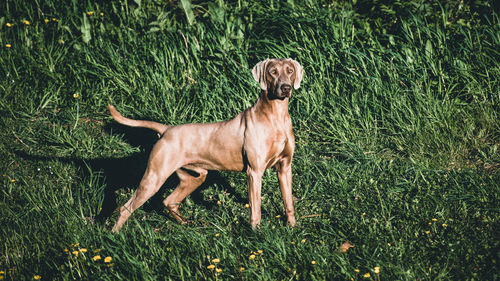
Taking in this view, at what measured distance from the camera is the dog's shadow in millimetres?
4629

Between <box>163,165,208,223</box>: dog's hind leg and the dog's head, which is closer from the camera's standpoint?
the dog's head

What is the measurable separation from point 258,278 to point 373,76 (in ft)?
10.0

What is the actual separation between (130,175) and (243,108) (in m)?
1.39

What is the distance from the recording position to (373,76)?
17.8 feet

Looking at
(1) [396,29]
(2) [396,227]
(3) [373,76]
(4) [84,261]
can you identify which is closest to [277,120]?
(2) [396,227]

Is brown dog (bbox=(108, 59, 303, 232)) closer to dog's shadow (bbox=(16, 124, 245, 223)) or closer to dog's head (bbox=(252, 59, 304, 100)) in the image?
dog's head (bbox=(252, 59, 304, 100))

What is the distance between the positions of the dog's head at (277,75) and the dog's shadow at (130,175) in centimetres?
127

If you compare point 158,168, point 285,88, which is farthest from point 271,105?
point 158,168

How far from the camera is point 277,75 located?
3740 mm

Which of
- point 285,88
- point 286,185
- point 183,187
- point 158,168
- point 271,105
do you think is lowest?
point 183,187

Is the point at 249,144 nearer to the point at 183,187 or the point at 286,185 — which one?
the point at 286,185

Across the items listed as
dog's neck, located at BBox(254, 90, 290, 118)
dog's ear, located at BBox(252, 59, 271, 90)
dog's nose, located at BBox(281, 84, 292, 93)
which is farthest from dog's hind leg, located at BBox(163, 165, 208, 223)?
dog's nose, located at BBox(281, 84, 292, 93)

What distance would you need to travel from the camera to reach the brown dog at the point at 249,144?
376 cm

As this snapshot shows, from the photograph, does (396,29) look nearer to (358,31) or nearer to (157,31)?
(358,31)
